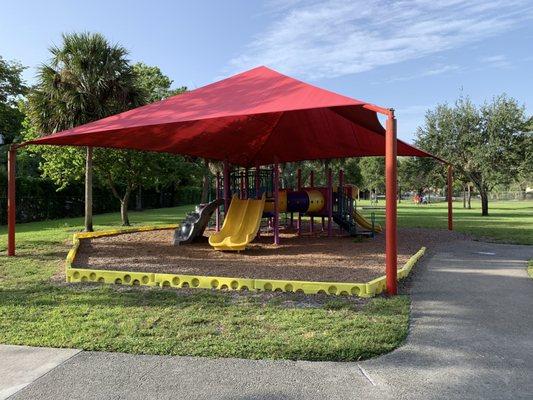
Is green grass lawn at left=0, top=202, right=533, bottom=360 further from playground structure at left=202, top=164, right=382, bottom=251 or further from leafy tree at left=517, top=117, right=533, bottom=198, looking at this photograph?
leafy tree at left=517, top=117, right=533, bottom=198

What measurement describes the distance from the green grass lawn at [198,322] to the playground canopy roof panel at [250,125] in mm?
2946

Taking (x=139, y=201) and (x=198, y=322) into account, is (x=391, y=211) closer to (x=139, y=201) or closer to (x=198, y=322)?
(x=198, y=322)

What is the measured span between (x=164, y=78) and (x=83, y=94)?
9044 millimetres

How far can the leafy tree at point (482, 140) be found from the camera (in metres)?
29.5

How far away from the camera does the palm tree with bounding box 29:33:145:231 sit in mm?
15852

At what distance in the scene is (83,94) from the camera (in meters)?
15.8

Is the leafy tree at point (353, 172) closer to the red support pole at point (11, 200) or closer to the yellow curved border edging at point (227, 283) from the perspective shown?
the red support pole at point (11, 200)

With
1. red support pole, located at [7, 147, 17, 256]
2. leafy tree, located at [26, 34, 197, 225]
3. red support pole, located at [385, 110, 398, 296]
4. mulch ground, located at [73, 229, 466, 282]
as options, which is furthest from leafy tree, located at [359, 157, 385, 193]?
red support pole, located at [385, 110, 398, 296]

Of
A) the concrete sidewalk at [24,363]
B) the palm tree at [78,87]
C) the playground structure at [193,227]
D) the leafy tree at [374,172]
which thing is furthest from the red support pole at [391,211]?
the leafy tree at [374,172]

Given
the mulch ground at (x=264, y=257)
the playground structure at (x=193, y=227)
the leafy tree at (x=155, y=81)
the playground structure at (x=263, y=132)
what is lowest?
the mulch ground at (x=264, y=257)

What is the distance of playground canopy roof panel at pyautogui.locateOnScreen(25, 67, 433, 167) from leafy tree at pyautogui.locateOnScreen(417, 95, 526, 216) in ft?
51.4

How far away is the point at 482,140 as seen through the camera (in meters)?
30.4

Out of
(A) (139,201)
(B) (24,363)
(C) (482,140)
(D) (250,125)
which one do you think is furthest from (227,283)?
(A) (139,201)

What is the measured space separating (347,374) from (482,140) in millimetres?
30023
